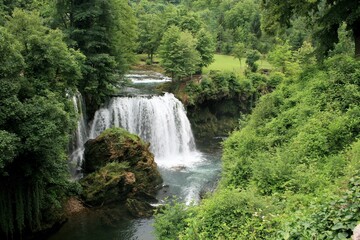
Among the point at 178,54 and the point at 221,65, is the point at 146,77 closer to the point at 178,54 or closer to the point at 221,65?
the point at 178,54

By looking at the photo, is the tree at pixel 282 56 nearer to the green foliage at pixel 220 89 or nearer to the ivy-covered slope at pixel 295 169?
the green foliage at pixel 220 89

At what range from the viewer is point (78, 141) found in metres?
23.8

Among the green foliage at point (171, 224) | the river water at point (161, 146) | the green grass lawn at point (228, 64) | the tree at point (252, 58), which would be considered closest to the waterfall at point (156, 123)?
the river water at point (161, 146)

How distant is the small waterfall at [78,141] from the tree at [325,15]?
13976 millimetres

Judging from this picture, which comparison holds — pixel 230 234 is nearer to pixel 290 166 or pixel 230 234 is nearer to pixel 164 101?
pixel 290 166

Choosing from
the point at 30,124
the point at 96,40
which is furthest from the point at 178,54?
the point at 30,124

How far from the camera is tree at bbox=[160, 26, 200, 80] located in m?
32.5

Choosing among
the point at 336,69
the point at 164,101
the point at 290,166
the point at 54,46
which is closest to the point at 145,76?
the point at 164,101

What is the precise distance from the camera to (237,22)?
224 feet

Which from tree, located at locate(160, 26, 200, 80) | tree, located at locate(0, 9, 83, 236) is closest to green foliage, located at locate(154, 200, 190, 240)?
tree, located at locate(0, 9, 83, 236)

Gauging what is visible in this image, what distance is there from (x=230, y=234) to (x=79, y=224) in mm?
12118

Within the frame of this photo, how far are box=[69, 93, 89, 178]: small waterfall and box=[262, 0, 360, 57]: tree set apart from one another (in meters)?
14.0

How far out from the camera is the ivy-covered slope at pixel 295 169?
19.6 ft

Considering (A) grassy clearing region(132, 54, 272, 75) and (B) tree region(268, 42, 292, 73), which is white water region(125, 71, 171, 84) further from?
(B) tree region(268, 42, 292, 73)
